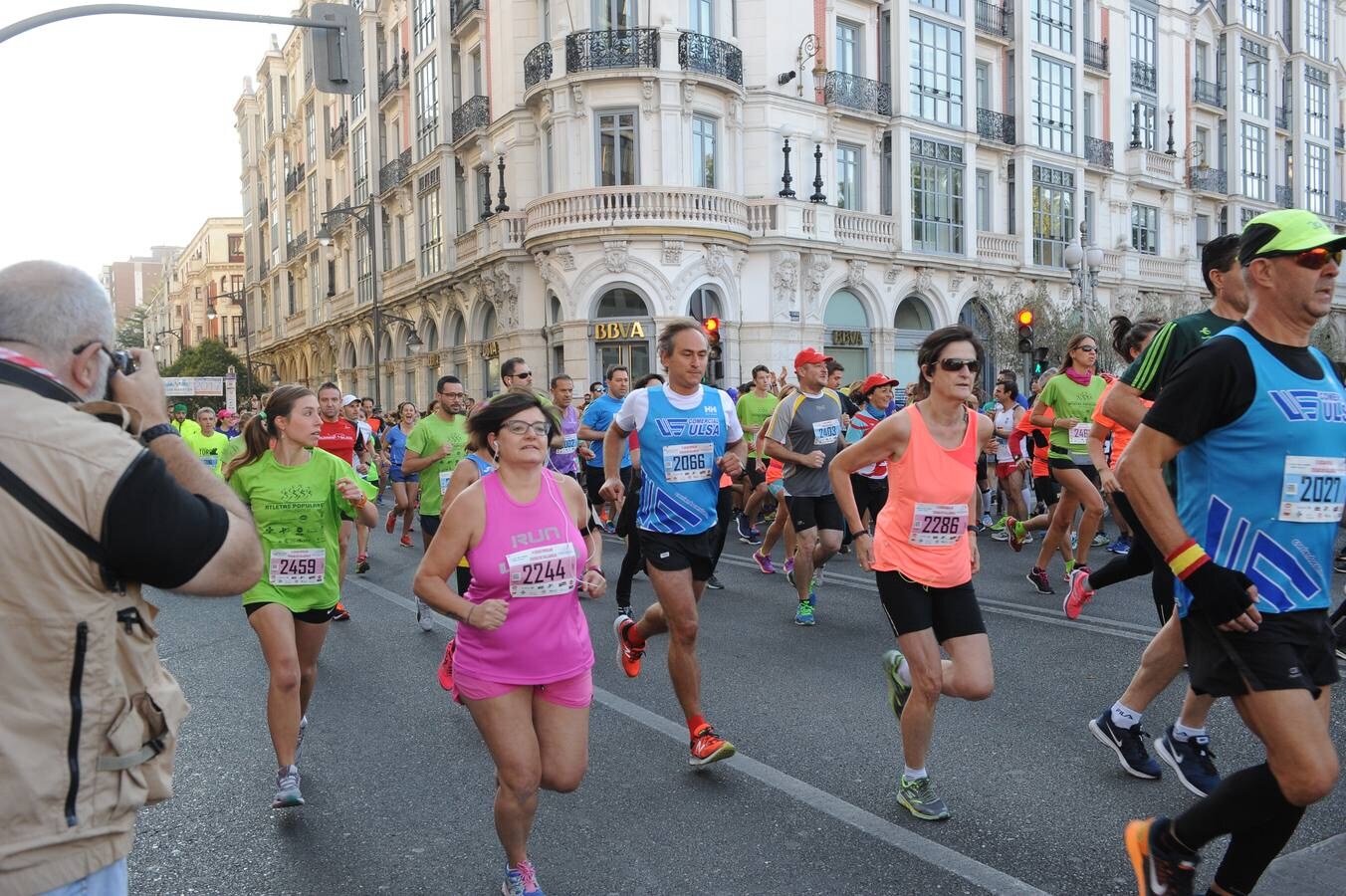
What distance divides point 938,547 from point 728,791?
1383 millimetres

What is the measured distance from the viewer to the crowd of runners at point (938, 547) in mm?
2852

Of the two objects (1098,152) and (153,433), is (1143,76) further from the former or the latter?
(153,433)

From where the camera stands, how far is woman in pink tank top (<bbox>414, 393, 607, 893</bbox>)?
11.4 ft

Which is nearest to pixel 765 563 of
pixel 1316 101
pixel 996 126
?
pixel 996 126

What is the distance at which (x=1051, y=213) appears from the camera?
36406 mm

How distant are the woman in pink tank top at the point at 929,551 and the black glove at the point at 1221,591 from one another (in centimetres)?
137

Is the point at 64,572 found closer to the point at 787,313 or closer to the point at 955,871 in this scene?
the point at 955,871

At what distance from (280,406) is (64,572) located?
347 cm

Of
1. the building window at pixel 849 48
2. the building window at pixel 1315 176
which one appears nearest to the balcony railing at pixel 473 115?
the building window at pixel 849 48

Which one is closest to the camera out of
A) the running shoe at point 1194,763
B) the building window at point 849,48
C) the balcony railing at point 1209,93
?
the running shoe at point 1194,763

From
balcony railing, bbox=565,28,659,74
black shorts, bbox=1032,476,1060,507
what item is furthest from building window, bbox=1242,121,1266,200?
black shorts, bbox=1032,476,1060,507

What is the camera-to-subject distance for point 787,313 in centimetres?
2872

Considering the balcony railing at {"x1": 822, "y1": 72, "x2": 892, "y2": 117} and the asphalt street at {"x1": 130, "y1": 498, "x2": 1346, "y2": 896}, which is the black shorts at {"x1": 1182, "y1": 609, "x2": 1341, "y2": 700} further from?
the balcony railing at {"x1": 822, "y1": 72, "x2": 892, "y2": 117}

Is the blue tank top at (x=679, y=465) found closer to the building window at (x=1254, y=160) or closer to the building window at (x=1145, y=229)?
the building window at (x=1145, y=229)
